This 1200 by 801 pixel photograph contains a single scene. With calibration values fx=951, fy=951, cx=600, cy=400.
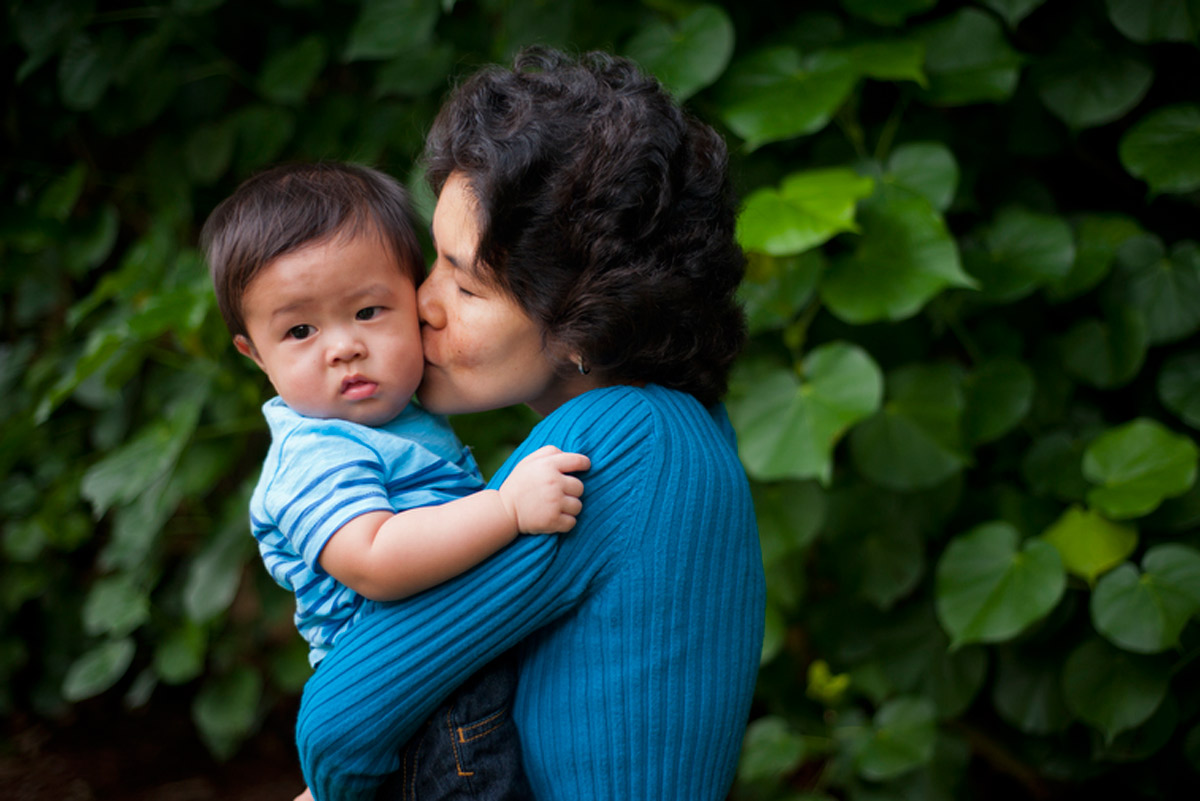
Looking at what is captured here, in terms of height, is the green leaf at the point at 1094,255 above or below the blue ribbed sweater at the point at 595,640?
below

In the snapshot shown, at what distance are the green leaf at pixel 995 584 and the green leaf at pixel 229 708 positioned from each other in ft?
4.87

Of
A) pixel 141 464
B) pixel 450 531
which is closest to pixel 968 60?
pixel 450 531

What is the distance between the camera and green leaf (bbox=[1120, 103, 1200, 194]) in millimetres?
1504

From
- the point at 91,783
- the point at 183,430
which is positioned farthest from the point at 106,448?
the point at 91,783

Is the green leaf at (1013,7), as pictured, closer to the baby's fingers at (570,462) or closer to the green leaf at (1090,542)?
the green leaf at (1090,542)

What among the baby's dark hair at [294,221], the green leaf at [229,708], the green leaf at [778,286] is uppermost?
the baby's dark hair at [294,221]

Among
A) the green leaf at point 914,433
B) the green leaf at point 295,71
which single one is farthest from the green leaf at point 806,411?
the green leaf at point 295,71

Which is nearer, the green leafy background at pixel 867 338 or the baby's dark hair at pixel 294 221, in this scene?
the baby's dark hair at pixel 294 221

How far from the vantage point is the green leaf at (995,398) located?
1600mm

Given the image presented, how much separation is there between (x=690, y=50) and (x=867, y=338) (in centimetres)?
58

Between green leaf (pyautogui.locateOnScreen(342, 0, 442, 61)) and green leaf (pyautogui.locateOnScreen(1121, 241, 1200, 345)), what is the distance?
1.26 m

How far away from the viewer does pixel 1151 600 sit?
1470 millimetres

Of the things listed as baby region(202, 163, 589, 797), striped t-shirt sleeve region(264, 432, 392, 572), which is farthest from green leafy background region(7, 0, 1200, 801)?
striped t-shirt sleeve region(264, 432, 392, 572)

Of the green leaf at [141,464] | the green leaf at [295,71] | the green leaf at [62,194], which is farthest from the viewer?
the green leaf at [62,194]
